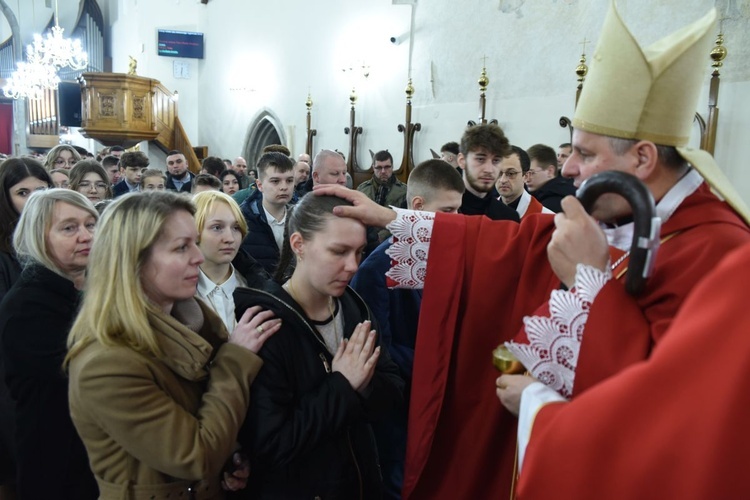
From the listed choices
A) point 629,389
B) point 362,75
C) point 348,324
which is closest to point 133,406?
point 348,324

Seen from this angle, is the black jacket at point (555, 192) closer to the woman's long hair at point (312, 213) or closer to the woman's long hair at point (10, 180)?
the woman's long hair at point (312, 213)

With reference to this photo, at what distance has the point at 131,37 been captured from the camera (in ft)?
56.9

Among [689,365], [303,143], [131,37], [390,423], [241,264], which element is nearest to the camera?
[689,365]

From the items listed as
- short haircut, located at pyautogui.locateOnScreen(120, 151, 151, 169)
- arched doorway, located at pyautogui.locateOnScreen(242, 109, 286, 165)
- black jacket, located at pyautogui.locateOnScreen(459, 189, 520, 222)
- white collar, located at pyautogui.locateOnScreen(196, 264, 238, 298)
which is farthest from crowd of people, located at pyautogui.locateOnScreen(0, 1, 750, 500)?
arched doorway, located at pyautogui.locateOnScreen(242, 109, 286, 165)

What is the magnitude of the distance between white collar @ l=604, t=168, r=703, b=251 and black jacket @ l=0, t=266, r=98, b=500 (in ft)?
5.44

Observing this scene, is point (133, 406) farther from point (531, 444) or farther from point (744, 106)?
point (744, 106)

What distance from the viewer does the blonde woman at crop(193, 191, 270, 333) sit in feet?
9.13

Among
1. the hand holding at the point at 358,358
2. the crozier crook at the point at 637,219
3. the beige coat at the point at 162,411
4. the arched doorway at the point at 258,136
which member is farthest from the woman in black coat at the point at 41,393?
the arched doorway at the point at 258,136

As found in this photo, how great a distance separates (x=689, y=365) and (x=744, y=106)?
515 cm

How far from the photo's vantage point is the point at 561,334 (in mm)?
1297

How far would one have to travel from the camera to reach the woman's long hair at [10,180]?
110 inches

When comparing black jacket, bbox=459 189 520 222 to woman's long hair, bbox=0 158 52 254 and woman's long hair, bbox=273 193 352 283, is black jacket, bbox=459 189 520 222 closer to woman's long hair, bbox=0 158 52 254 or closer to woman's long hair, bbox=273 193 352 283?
woman's long hair, bbox=273 193 352 283

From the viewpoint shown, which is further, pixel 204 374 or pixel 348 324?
pixel 348 324

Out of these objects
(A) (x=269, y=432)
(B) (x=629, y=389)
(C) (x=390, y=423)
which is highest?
(B) (x=629, y=389)
